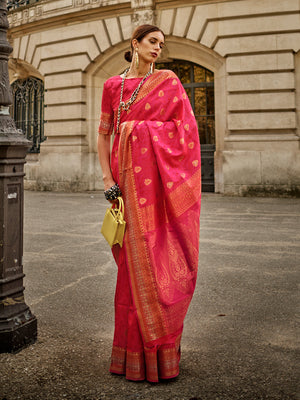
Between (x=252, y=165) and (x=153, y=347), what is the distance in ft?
29.9

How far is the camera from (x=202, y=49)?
1135cm

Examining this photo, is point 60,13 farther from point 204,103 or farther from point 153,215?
point 153,215

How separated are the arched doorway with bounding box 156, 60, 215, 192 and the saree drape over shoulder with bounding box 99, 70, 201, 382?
10.0 m

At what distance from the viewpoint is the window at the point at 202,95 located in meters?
12.1

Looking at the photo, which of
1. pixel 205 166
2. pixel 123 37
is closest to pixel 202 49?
pixel 123 37

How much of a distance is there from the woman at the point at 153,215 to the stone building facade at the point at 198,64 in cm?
883

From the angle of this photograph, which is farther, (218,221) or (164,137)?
(218,221)

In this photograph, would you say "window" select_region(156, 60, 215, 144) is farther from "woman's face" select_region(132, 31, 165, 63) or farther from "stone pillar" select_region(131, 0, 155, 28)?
"woman's face" select_region(132, 31, 165, 63)

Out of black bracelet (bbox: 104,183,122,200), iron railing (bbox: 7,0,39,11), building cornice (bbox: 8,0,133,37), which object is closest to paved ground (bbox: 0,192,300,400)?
black bracelet (bbox: 104,183,122,200)

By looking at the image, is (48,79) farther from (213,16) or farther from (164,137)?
(164,137)

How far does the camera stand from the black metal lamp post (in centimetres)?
223

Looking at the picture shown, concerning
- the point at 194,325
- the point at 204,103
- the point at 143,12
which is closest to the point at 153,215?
the point at 194,325

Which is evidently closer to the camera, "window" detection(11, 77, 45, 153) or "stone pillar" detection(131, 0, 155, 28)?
"stone pillar" detection(131, 0, 155, 28)

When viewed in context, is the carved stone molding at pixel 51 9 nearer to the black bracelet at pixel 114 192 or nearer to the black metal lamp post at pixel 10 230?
the black metal lamp post at pixel 10 230
